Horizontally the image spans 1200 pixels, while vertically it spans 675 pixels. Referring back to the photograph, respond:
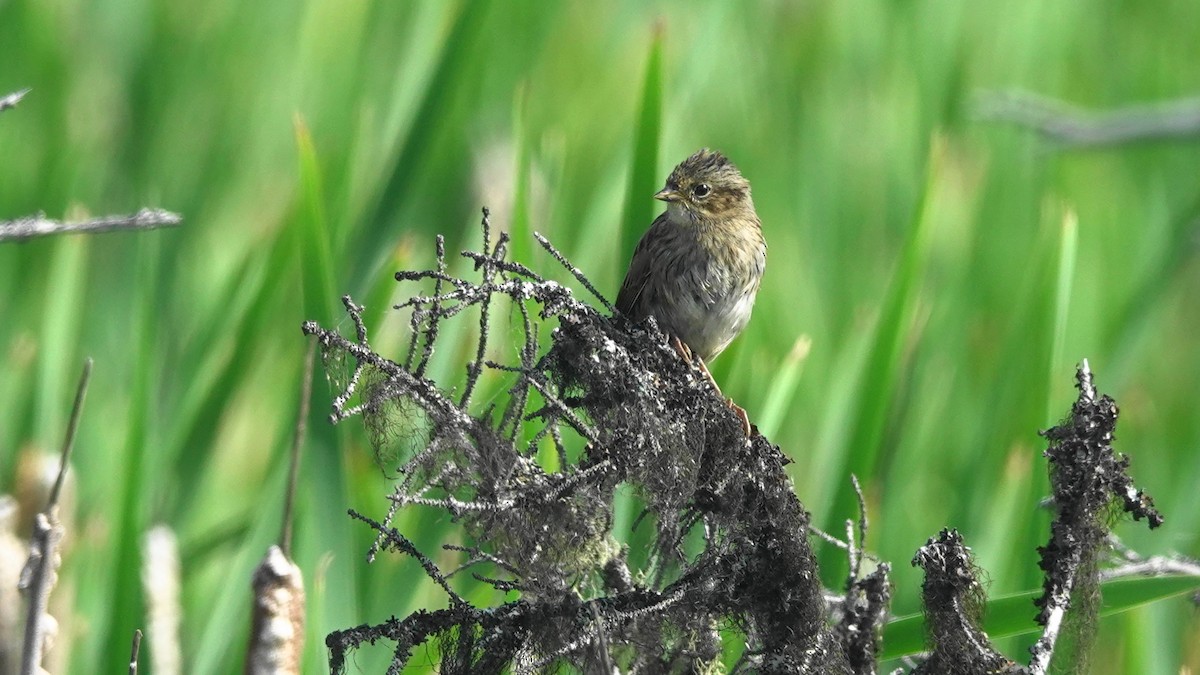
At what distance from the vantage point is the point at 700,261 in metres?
3.27

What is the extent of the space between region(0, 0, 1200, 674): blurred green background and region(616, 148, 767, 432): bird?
0.13 m

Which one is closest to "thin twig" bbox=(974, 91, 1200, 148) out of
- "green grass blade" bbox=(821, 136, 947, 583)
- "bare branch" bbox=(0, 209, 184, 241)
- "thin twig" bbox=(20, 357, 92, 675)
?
"green grass blade" bbox=(821, 136, 947, 583)

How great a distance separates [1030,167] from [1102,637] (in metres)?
1.67

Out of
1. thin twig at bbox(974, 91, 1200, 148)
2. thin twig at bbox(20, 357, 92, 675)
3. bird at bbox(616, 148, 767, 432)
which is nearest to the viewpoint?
thin twig at bbox(20, 357, 92, 675)

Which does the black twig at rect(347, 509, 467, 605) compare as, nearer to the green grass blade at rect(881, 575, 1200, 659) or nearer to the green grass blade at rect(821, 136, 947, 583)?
the green grass blade at rect(881, 575, 1200, 659)

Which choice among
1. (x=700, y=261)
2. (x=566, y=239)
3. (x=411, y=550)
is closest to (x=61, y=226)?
(x=411, y=550)

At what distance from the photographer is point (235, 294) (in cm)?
326

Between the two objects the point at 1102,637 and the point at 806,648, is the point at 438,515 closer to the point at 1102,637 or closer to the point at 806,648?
the point at 806,648

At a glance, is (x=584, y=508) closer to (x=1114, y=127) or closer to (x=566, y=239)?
(x=1114, y=127)

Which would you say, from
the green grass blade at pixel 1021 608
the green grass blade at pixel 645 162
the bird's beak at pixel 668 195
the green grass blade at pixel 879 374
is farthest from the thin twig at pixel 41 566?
the bird's beak at pixel 668 195

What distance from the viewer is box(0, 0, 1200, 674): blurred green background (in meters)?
2.73

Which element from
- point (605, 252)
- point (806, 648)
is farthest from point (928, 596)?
point (605, 252)

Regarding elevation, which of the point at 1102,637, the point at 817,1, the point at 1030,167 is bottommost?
the point at 1102,637

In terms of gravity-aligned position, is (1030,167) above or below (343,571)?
above
